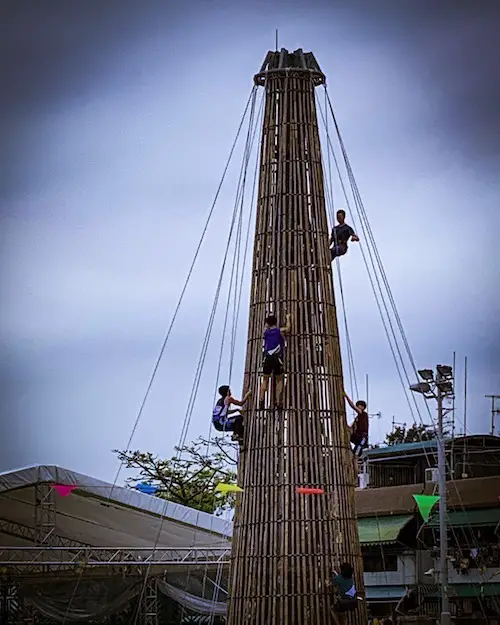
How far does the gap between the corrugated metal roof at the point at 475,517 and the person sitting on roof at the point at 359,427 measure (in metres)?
17.6

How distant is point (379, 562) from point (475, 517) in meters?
5.10

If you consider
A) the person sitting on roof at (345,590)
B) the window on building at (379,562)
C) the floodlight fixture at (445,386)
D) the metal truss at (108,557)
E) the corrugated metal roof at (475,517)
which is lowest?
the person sitting on roof at (345,590)

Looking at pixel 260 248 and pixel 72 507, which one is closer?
pixel 260 248

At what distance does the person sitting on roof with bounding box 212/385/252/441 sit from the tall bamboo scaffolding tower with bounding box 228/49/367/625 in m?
0.19

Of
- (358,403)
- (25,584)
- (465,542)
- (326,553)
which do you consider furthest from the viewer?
(465,542)

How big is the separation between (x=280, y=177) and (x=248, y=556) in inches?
212

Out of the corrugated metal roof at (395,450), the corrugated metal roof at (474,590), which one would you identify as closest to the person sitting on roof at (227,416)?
the corrugated metal roof at (474,590)

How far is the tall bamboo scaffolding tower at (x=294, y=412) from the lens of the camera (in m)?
17.5

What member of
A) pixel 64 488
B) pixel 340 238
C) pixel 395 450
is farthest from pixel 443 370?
pixel 395 450

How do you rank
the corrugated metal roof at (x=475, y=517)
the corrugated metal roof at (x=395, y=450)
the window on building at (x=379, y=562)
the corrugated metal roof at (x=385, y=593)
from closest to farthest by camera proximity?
the corrugated metal roof at (x=475, y=517), the corrugated metal roof at (x=385, y=593), the window on building at (x=379, y=562), the corrugated metal roof at (x=395, y=450)

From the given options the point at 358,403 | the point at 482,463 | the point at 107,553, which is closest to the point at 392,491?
the point at 482,463

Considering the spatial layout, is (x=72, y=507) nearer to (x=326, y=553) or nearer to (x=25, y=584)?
(x=25, y=584)

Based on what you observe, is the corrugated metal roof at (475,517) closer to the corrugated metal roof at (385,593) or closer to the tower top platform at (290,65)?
the corrugated metal roof at (385,593)

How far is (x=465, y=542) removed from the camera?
37.8 m
